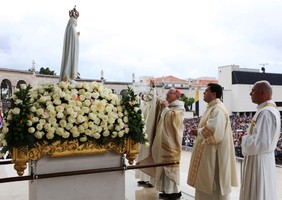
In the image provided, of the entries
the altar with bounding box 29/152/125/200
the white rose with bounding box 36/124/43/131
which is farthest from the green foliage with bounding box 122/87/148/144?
the white rose with bounding box 36/124/43/131

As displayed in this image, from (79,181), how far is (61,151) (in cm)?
36

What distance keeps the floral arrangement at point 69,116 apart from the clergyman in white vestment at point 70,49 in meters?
0.88

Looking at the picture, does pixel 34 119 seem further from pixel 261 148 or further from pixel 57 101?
pixel 261 148

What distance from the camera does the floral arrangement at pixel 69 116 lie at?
255 centimetres

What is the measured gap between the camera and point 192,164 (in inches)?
159

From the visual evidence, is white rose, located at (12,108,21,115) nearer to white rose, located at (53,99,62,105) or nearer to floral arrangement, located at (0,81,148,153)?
floral arrangement, located at (0,81,148,153)

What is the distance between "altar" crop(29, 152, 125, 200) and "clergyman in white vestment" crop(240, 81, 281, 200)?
1475mm

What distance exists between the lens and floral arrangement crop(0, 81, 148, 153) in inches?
100

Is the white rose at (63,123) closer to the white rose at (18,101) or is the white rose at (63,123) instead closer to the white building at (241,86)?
the white rose at (18,101)

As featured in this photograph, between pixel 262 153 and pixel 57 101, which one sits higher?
pixel 57 101

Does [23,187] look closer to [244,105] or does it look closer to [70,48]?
[70,48]

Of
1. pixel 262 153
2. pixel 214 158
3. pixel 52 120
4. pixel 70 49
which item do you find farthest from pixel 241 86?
pixel 52 120

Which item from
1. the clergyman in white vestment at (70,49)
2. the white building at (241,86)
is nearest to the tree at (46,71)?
the white building at (241,86)

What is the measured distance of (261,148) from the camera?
324 cm
